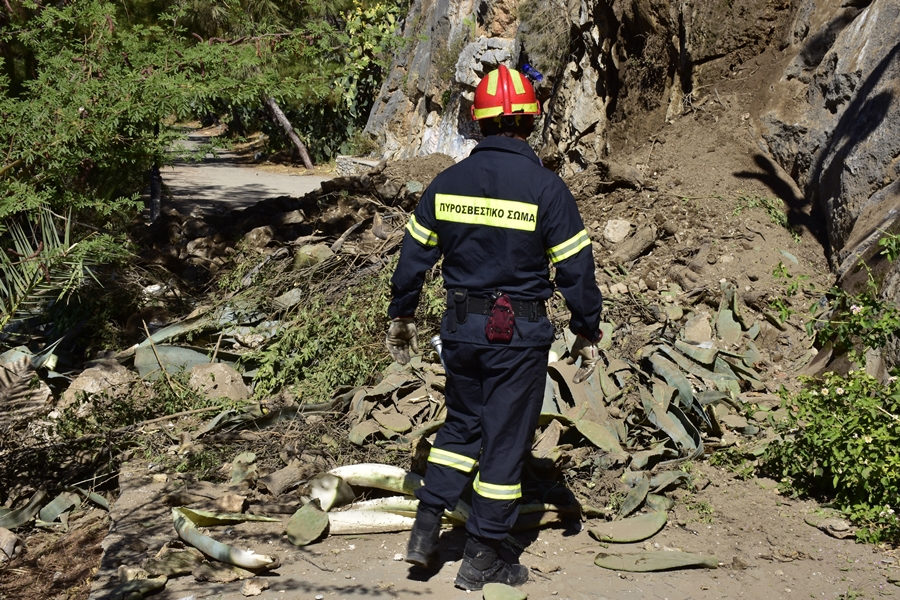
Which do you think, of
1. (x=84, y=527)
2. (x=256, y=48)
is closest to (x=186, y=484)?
(x=84, y=527)

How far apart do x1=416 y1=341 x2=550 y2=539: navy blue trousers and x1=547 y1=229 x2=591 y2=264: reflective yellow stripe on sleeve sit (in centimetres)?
40

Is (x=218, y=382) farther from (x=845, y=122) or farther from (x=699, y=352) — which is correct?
(x=845, y=122)

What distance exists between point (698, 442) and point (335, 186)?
279 inches

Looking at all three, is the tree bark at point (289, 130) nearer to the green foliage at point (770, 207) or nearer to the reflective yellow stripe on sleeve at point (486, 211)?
the green foliage at point (770, 207)

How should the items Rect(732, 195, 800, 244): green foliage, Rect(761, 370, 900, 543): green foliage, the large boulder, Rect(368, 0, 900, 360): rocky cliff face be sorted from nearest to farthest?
Rect(761, 370, 900, 543): green foliage, the large boulder, Rect(368, 0, 900, 360): rocky cliff face, Rect(732, 195, 800, 244): green foliage

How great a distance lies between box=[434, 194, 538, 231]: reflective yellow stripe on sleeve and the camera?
3246mm

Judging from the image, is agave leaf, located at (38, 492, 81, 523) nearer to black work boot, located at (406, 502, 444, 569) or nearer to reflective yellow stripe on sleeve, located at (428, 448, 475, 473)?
black work boot, located at (406, 502, 444, 569)

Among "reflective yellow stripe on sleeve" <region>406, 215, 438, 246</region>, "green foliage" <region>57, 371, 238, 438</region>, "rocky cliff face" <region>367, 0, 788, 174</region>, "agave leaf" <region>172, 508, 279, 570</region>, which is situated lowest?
"green foliage" <region>57, 371, 238, 438</region>

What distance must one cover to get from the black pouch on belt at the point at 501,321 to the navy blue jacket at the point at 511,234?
31 mm

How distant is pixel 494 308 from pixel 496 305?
0.05 feet

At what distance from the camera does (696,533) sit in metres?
3.79

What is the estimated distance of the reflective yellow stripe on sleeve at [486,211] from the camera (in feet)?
10.6

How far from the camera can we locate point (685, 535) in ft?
12.4

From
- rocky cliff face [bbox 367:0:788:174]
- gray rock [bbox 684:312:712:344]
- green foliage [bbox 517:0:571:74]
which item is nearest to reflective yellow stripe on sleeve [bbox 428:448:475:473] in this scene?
gray rock [bbox 684:312:712:344]
